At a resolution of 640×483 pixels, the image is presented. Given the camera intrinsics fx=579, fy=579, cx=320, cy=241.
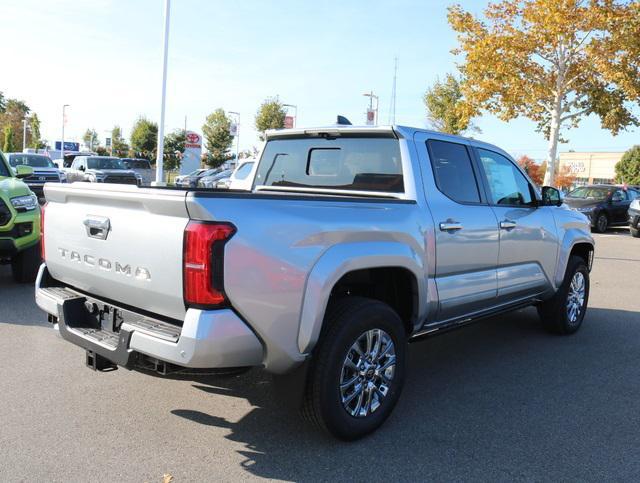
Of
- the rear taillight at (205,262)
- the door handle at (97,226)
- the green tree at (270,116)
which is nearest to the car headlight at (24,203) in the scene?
the door handle at (97,226)

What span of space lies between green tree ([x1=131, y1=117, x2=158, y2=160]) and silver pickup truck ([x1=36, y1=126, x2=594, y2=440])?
6445cm

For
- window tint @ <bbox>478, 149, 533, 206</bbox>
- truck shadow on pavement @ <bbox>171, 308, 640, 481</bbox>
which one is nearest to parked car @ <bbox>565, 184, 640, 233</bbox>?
window tint @ <bbox>478, 149, 533, 206</bbox>

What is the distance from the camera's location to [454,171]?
14.4 feet

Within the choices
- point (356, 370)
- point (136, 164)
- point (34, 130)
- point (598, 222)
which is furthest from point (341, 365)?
point (34, 130)

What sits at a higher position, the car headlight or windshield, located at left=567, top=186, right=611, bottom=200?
windshield, located at left=567, top=186, right=611, bottom=200

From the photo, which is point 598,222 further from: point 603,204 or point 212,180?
point 212,180

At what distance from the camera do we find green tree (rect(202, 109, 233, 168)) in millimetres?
59469

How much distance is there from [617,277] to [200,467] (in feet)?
30.4

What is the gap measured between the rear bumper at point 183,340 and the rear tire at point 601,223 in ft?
66.2

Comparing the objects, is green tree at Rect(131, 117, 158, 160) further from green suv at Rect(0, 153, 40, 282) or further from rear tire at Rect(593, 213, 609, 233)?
green suv at Rect(0, 153, 40, 282)

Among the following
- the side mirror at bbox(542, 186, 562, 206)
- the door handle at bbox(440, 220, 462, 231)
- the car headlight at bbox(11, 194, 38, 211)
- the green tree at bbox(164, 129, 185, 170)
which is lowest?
the car headlight at bbox(11, 194, 38, 211)

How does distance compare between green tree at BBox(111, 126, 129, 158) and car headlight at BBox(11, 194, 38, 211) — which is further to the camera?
green tree at BBox(111, 126, 129, 158)

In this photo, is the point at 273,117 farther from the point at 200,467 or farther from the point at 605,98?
the point at 200,467

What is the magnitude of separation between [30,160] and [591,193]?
68.5 ft
